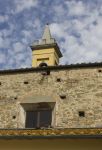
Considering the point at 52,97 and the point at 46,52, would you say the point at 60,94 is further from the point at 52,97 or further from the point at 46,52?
the point at 46,52

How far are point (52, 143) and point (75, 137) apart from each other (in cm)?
80

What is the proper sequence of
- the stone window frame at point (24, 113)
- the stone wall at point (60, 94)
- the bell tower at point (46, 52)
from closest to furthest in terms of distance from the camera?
the stone wall at point (60, 94), the stone window frame at point (24, 113), the bell tower at point (46, 52)

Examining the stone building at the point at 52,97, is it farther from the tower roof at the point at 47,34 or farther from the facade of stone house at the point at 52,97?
the tower roof at the point at 47,34

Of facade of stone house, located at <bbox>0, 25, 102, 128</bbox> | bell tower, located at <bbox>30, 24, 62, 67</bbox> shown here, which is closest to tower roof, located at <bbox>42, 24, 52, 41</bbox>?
bell tower, located at <bbox>30, 24, 62, 67</bbox>

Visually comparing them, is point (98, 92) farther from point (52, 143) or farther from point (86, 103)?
point (52, 143)

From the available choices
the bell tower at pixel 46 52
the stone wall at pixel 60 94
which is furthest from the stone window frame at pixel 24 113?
the bell tower at pixel 46 52

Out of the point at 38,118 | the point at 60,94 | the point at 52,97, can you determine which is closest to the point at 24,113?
the point at 38,118

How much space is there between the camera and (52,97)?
666 inches

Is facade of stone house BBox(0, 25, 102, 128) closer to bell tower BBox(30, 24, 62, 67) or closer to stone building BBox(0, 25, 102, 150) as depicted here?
stone building BBox(0, 25, 102, 150)

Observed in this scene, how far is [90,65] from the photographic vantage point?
1688 centimetres

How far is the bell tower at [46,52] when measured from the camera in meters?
26.6

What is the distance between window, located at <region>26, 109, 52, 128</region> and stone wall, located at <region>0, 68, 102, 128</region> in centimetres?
24

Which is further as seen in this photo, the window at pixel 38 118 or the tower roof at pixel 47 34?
the tower roof at pixel 47 34

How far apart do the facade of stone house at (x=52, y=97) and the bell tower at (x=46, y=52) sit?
862cm
